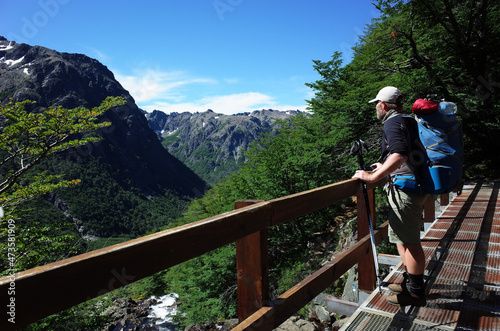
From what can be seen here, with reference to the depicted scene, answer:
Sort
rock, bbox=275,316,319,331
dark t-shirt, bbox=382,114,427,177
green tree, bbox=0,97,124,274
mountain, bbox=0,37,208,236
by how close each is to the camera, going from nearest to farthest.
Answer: dark t-shirt, bbox=382,114,427,177
rock, bbox=275,316,319,331
green tree, bbox=0,97,124,274
mountain, bbox=0,37,208,236

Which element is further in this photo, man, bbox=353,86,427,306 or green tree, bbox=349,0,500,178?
green tree, bbox=349,0,500,178

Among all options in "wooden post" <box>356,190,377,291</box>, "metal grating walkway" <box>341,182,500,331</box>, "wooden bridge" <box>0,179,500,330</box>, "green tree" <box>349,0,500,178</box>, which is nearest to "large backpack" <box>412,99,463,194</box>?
"wooden bridge" <box>0,179,500,330</box>

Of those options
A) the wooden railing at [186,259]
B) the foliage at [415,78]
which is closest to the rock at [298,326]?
the wooden railing at [186,259]

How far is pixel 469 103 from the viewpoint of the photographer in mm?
10273

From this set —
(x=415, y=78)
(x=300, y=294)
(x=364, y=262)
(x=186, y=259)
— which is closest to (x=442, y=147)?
(x=364, y=262)

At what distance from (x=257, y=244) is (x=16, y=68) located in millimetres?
216029

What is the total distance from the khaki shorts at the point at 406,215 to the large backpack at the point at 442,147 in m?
0.13

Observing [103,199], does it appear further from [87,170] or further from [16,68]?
[16,68]

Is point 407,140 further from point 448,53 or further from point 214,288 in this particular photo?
point 214,288

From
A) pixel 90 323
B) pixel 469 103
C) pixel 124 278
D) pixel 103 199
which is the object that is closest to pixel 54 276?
pixel 124 278

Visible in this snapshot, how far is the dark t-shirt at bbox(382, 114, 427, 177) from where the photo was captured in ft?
8.02

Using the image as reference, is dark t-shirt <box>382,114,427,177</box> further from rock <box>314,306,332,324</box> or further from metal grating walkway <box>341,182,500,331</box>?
rock <box>314,306,332,324</box>

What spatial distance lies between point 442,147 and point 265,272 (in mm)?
1847

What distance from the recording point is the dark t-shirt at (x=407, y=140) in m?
2.44
